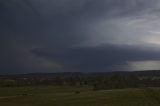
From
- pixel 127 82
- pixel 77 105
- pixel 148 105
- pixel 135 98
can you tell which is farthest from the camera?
pixel 127 82

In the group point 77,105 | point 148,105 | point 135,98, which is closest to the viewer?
point 148,105

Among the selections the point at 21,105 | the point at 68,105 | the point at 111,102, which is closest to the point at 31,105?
the point at 21,105

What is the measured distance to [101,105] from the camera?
53.1 m

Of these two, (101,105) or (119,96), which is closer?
(101,105)

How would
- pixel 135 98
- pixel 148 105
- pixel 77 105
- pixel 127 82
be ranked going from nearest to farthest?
1. pixel 148 105
2. pixel 77 105
3. pixel 135 98
4. pixel 127 82

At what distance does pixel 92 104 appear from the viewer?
54406mm

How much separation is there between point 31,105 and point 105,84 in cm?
7090

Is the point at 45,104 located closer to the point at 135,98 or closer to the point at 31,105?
the point at 31,105

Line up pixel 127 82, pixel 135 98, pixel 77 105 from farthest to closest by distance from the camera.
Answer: pixel 127 82 < pixel 135 98 < pixel 77 105

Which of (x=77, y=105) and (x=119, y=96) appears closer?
(x=77, y=105)

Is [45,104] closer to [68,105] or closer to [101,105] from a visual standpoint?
[68,105]

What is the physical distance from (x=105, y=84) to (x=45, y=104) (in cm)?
6980

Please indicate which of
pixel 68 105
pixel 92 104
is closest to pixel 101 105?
pixel 92 104

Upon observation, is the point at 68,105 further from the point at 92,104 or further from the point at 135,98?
the point at 135,98
